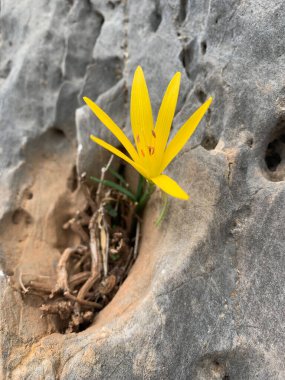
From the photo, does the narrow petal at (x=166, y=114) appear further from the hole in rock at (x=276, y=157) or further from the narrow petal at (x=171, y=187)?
the hole in rock at (x=276, y=157)

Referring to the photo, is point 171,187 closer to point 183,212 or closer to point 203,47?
point 183,212

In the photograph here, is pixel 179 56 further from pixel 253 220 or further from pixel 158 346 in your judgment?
pixel 158 346

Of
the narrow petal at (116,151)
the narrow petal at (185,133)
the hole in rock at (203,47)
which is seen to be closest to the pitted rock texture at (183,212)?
the hole in rock at (203,47)

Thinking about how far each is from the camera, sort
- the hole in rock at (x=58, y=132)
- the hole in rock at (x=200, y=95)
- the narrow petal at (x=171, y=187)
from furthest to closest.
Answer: the hole in rock at (x=58, y=132)
the hole in rock at (x=200, y=95)
the narrow petal at (x=171, y=187)

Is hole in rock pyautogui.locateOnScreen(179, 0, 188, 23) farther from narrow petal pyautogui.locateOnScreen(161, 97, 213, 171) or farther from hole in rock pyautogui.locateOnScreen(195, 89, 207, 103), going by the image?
narrow petal pyautogui.locateOnScreen(161, 97, 213, 171)

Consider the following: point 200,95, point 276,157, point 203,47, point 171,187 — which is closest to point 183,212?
point 171,187

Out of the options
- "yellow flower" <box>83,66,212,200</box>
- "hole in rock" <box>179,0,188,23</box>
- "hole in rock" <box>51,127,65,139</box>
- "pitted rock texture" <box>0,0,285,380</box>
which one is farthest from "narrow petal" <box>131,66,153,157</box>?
"hole in rock" <box>51,127,65,139</box>
